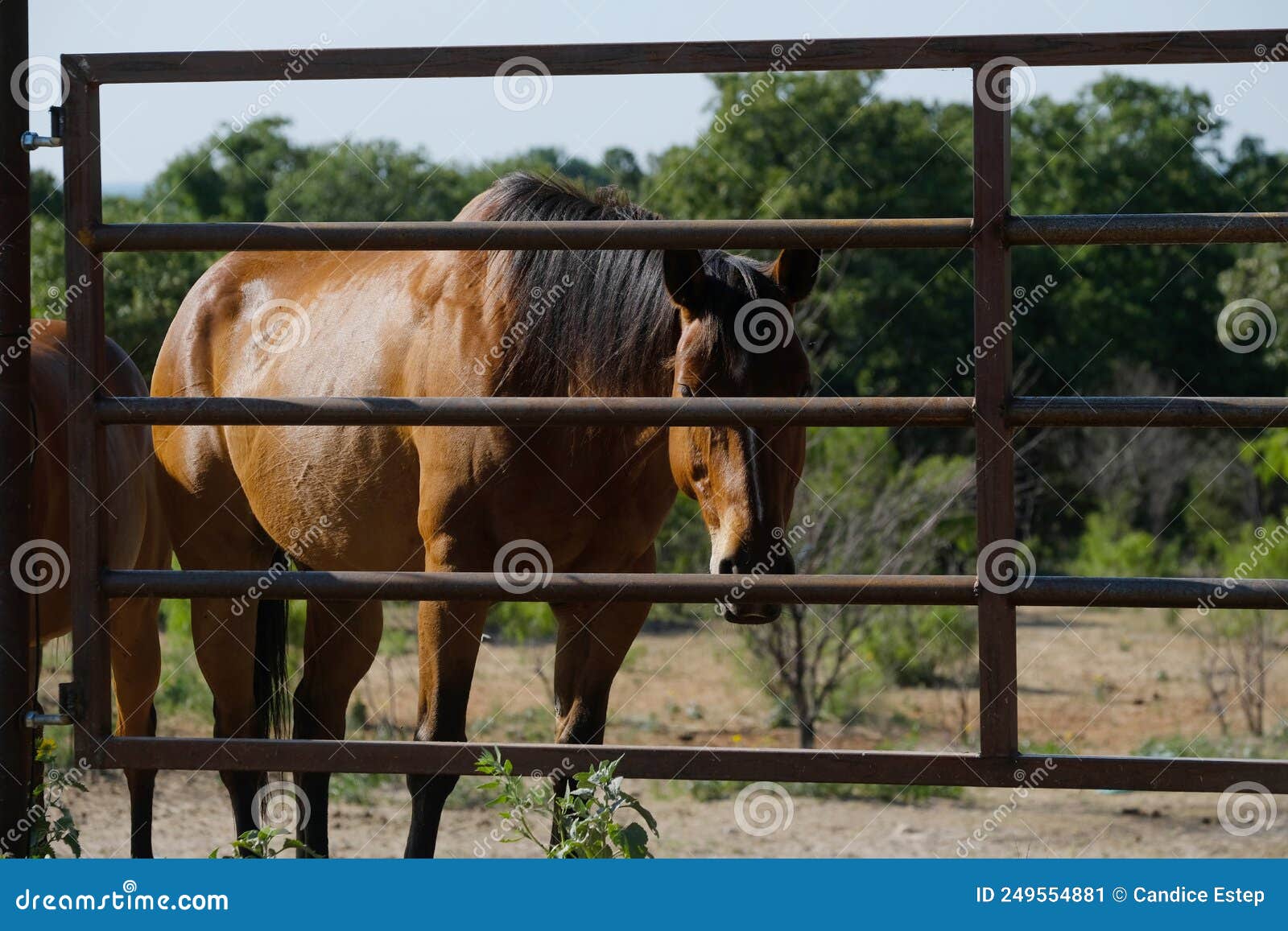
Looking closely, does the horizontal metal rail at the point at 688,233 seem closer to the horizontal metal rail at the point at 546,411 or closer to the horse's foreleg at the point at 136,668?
the horizontal metal rail at the point at 546,411

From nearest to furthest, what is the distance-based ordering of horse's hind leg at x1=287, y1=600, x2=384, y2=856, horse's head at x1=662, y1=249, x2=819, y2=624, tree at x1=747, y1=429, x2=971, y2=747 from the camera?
horse's head at x1=662, y1=249, x2=819, y2=624
horse's hind leg at x1=287, y1=600, x2=384, y2=856
tree at x1=747, y1=429, x2=971, y2=747

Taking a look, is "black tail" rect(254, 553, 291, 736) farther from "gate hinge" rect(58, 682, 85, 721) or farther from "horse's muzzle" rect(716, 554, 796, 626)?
"horse's muzzle" rect(716, 554, 796, 626)

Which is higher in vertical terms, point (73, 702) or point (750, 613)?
point (750, 613)

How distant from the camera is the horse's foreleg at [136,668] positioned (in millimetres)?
3973

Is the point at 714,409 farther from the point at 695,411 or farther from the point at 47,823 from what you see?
the point at 47,823

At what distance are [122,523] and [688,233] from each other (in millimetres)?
2464

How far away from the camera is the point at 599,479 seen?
128 inches

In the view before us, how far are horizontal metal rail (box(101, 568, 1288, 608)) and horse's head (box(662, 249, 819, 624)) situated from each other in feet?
0.92

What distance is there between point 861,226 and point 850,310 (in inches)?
591

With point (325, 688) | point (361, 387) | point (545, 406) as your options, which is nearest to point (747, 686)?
point (325, 688)

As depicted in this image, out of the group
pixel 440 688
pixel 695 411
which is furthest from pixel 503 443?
pixel 695 411

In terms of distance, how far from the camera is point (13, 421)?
2402mm

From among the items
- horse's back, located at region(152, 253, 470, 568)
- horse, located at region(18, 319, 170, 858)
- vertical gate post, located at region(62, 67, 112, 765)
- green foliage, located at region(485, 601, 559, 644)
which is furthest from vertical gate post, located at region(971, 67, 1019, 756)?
green foliage, located at region(485, 601, 559, 644)

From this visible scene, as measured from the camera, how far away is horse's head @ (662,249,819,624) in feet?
8.70
